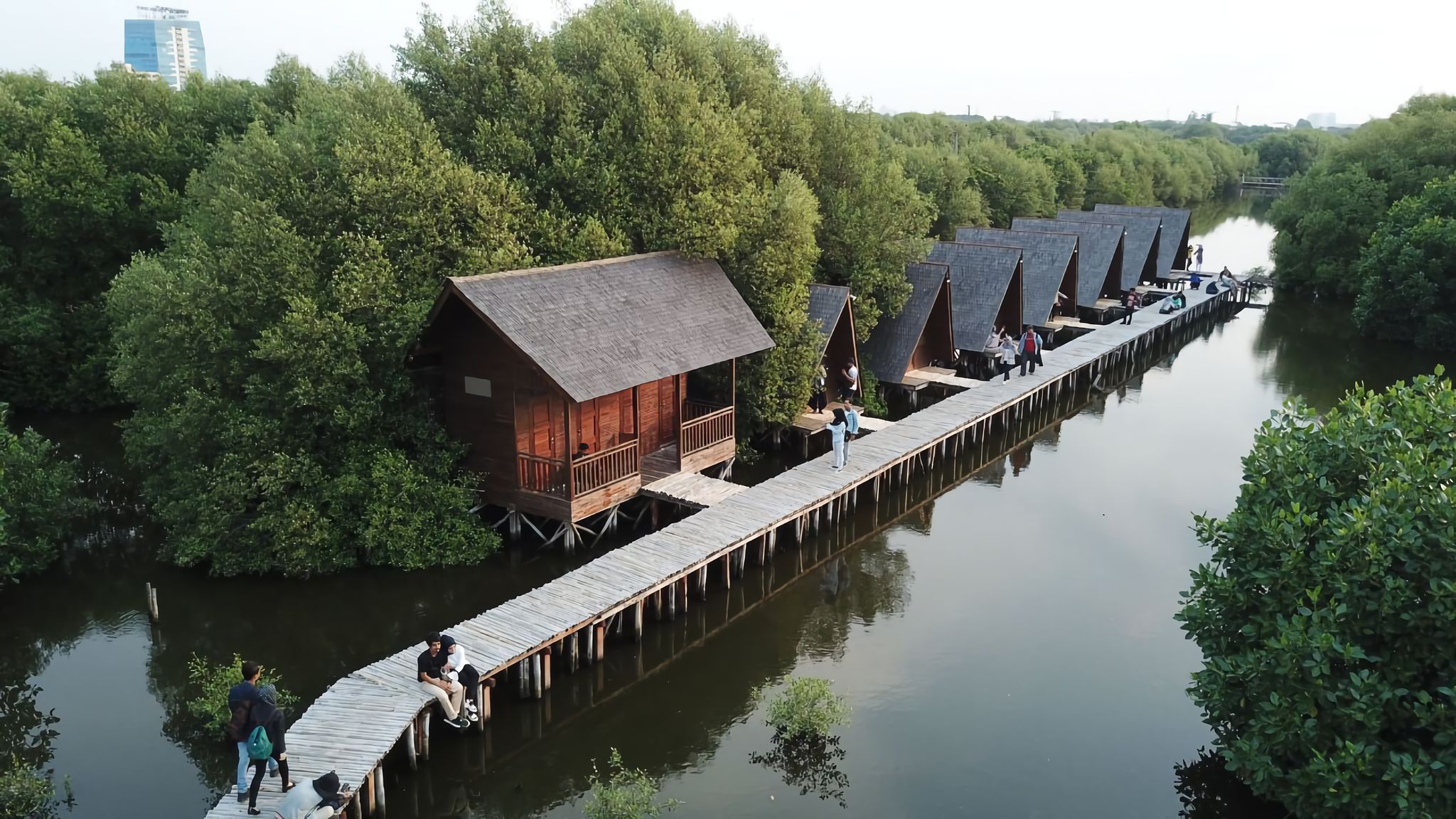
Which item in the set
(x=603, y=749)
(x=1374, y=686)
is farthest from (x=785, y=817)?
(x=1374, y=686)

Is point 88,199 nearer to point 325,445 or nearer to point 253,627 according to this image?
point 325,445

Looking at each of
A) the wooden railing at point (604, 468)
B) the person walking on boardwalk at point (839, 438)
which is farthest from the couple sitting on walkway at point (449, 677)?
the person walking on boardwalk at point (839, 438)

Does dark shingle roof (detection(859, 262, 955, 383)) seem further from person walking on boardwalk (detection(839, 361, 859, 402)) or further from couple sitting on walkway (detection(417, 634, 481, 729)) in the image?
couple sitting on walkway (detection(417, 634, 481, 729))

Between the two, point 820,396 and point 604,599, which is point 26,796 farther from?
point 820,396

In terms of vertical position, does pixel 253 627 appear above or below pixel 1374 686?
below

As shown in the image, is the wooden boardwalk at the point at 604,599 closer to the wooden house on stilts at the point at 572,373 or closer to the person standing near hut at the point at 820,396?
the wooden house on stilts at the point at 572,373

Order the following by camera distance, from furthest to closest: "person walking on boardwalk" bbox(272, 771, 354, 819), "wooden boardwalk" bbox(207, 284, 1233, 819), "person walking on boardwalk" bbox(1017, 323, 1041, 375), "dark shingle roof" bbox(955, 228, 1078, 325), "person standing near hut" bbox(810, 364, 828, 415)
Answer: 1. "dark shingle roof" bbox(955, 228, 1078, 325)
2. "person walking on boardwalk" bbox(1017, 323, 1041, 375)
3. "person standing near hut" bbox(810, 364, 828, 415)
4. "wooden boardwalk" bbox(207, 284, 1233, 819)
5. "person walking on boardwalk" bbox(272, 771, 354, 819)

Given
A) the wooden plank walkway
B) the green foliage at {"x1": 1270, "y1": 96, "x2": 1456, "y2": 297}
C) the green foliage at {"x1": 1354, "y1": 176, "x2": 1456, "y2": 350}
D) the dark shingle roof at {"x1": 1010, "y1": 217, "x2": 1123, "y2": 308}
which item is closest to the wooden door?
the wooden plank walkway
